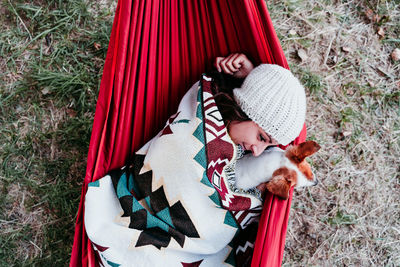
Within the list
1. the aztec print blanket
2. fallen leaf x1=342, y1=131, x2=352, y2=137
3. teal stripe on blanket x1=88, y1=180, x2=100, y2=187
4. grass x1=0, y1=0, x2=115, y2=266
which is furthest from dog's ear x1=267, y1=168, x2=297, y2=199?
grass x1=0, y1=0, x2=115, y2=266

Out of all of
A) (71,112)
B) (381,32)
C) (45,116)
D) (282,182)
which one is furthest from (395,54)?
(45,116)

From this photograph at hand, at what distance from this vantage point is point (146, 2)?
3.47 ft

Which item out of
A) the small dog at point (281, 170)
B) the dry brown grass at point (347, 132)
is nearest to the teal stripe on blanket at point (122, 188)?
the small dog at point (281, 170)

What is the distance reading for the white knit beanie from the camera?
97cm

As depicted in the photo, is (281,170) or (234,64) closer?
(281,170)

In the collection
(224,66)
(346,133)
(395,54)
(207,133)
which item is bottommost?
(346,133)

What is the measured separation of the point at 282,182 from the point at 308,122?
675 millimetres

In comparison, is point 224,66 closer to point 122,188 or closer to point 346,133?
point 122,188

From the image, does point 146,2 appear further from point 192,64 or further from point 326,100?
point 326,100

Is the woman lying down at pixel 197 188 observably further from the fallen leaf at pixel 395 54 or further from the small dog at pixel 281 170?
the fallen leaf at pixel 395 54

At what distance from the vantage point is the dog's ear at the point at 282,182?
98 centimetres

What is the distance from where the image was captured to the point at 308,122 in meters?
1.58

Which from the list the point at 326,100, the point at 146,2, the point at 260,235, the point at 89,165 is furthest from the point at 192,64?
the point at 326,100

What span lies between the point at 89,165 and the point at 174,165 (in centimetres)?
26
